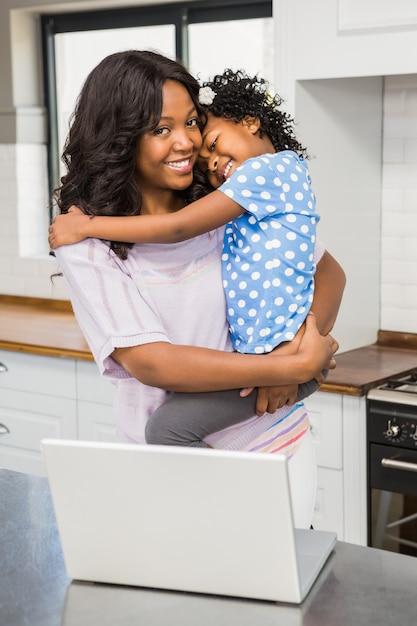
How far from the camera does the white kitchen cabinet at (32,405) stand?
3.59m

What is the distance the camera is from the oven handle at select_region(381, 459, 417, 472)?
2869mm

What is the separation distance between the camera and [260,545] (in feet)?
4.35

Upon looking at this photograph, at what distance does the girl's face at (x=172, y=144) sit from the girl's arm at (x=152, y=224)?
→ 0.07m

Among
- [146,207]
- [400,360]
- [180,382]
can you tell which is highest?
[146,207]

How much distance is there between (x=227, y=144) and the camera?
1932 mm

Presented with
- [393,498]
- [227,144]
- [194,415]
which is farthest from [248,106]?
[393,498]

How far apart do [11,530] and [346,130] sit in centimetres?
206

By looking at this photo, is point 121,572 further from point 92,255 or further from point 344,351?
point 344,351

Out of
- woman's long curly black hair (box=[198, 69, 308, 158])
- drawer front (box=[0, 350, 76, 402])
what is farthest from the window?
woman's long curly black hair (box=[198, 69, 308, 158])

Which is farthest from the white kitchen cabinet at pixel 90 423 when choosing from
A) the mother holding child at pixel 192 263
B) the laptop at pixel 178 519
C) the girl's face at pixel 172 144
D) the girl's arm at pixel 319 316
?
the laptop at pixel 178 519

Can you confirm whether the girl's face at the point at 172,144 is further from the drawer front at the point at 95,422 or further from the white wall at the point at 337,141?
the drawer front at the point at 95,422

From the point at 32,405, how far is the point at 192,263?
6.32 ft

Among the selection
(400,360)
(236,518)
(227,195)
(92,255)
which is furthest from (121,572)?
(400,360)

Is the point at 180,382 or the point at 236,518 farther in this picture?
the point at 180,382
